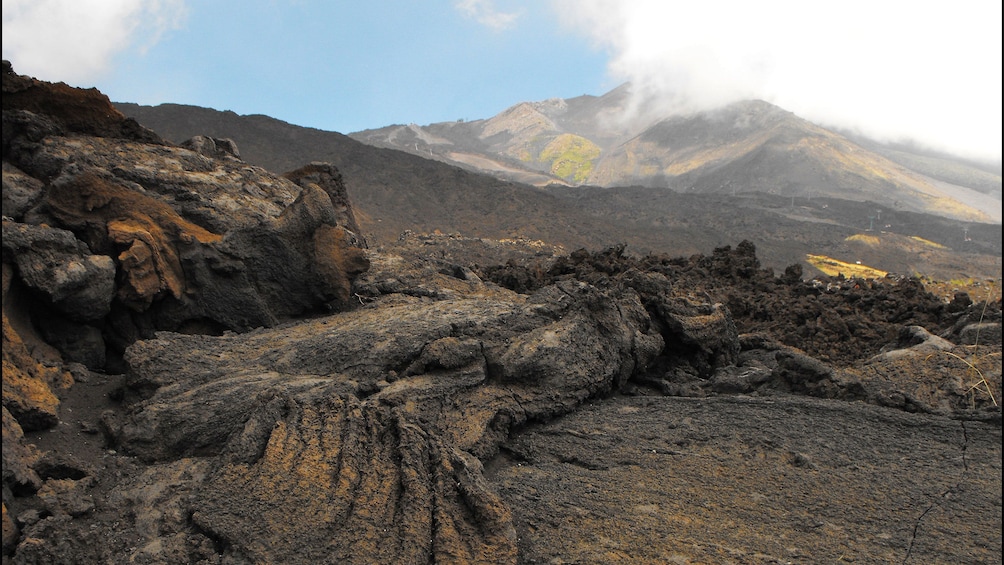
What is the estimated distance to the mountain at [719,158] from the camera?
73.2 m

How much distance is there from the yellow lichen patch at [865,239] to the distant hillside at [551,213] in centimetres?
94

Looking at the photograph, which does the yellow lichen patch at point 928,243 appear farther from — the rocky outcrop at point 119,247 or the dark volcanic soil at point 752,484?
the rocky outcrop at point 119,247

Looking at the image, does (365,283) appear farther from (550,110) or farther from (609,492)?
(550,110)

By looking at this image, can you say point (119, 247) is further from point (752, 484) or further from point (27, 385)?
point (752, 484)

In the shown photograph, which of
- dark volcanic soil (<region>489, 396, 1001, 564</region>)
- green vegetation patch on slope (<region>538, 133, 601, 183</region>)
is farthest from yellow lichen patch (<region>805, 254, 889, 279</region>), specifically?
green vegetation patch on slope (<region>538, 133, 601, 183</region>)

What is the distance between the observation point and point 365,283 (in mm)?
7840

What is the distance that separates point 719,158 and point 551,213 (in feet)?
198

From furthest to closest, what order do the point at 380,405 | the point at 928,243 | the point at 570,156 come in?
the point at 570,156 < the point at 928,243 < the point at 380,405

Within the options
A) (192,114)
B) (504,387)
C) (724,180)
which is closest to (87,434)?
(504,387)

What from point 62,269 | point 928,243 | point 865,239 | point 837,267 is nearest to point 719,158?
point 928,243

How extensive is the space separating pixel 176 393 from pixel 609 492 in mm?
3271

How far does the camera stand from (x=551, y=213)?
37844 millimetres

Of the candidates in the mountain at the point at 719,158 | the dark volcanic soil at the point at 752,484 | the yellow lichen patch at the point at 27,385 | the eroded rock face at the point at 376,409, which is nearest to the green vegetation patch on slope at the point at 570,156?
the mountain at the point at 719,158

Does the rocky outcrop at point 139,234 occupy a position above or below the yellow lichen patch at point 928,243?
above
